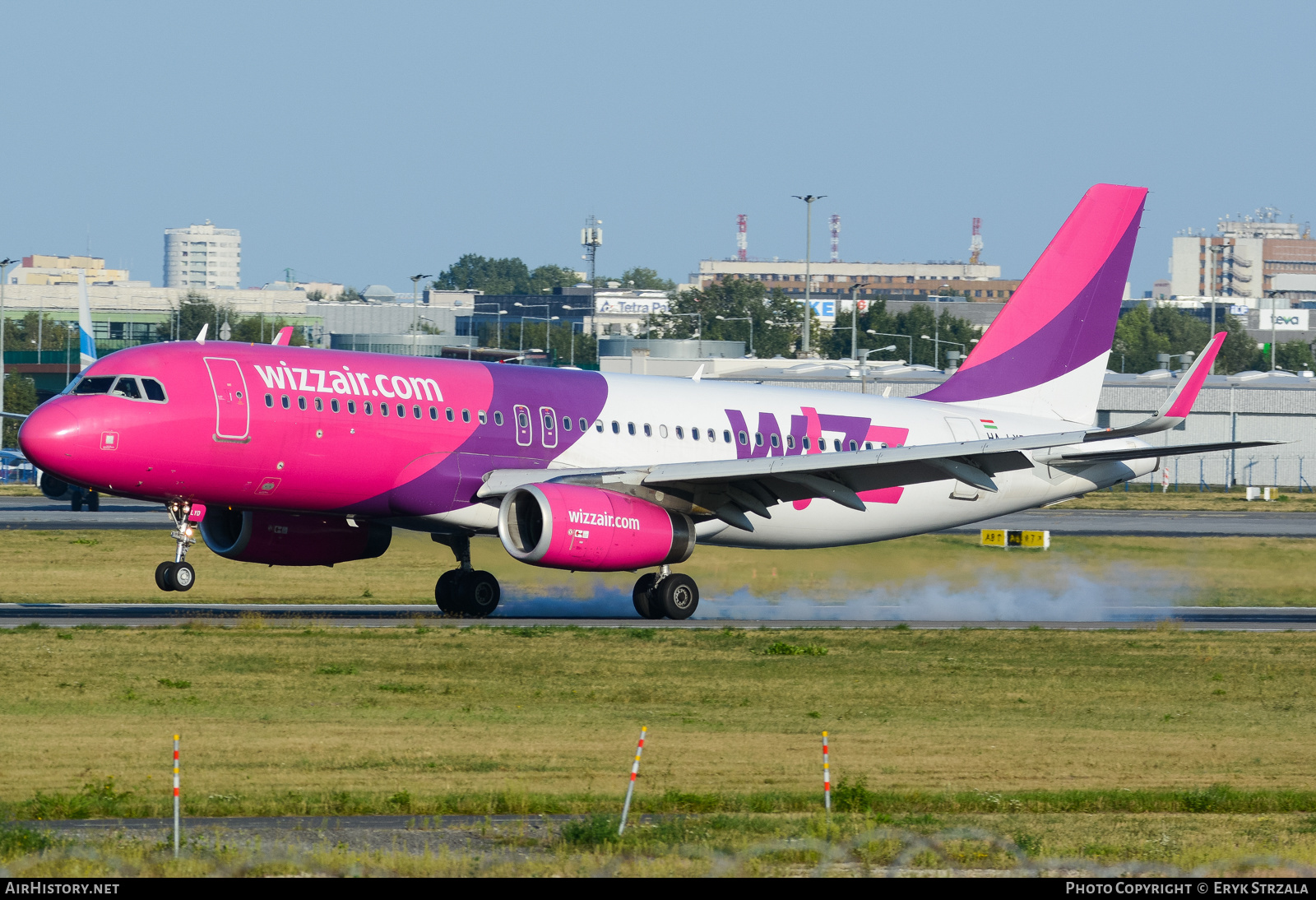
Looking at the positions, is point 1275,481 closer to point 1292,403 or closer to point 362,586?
point 1292,403

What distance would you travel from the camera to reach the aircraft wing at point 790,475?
105 ft

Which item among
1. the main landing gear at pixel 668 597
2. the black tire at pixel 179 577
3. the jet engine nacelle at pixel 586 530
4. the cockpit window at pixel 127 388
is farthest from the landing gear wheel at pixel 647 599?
the cockpit window at pixel 127 388

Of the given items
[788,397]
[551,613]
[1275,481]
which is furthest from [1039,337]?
[1275,481]

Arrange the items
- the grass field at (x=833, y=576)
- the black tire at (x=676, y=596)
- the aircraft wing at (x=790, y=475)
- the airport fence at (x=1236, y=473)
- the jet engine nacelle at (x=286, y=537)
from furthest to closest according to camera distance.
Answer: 1. the airport fence at (x=1236, y=473)
2. the grass field at (x=833, y=576)
3. the black tire at (x=676, y=596)
4. the jet engine nacelle at (x=286, y=537)
5. the aircraft wing at (x=790, y=475)

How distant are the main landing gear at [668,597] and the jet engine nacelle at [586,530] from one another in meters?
1.66

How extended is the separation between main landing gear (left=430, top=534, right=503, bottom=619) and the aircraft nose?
7.98 meters

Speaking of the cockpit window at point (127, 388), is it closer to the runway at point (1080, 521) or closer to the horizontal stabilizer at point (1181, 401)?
the horizontal stabilizer at point (1181, 401)

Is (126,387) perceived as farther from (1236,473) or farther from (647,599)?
(1236,473)

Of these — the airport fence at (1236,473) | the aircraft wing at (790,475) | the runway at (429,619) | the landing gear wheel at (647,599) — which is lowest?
the airport fence at (1236,473)

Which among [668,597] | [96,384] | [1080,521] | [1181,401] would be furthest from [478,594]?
[1080,521]

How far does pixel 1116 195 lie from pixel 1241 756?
22745 millimetres

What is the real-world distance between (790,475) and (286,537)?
9.65 meters

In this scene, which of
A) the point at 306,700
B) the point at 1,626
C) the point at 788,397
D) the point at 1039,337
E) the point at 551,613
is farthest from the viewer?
the point at 1039,337

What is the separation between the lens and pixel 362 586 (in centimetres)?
4203
